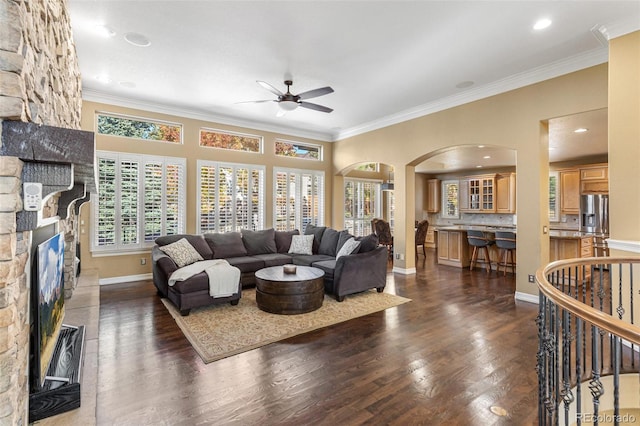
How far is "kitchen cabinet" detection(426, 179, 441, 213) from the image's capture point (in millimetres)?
11289

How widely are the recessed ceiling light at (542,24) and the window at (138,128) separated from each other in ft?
20.1

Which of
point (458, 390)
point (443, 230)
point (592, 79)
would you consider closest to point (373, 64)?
point (592, 79)

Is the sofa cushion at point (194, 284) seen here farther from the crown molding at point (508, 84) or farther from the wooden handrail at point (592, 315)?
the crown molding at point (508, 84)

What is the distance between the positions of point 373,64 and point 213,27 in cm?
215

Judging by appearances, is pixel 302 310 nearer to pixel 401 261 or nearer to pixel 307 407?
pixel 307 407

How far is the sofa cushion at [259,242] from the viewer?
628 cm

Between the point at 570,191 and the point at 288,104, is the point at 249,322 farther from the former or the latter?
the point at 570,191

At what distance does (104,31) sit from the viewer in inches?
141

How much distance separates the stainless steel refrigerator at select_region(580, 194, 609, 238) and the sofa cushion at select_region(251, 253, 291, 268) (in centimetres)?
703

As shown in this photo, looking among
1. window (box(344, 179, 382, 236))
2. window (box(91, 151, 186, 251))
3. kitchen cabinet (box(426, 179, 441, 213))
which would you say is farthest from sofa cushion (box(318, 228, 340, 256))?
kitchen cabinet (box(426, 179, 441, 213))

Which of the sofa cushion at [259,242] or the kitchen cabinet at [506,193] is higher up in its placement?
the kitchen cabinet at [506,193]

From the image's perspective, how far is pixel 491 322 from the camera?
3900mm

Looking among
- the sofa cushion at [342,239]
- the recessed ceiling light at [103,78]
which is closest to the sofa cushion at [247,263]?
the sofa cushion at [342,239]

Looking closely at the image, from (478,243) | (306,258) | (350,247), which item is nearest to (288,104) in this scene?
(350,247)
